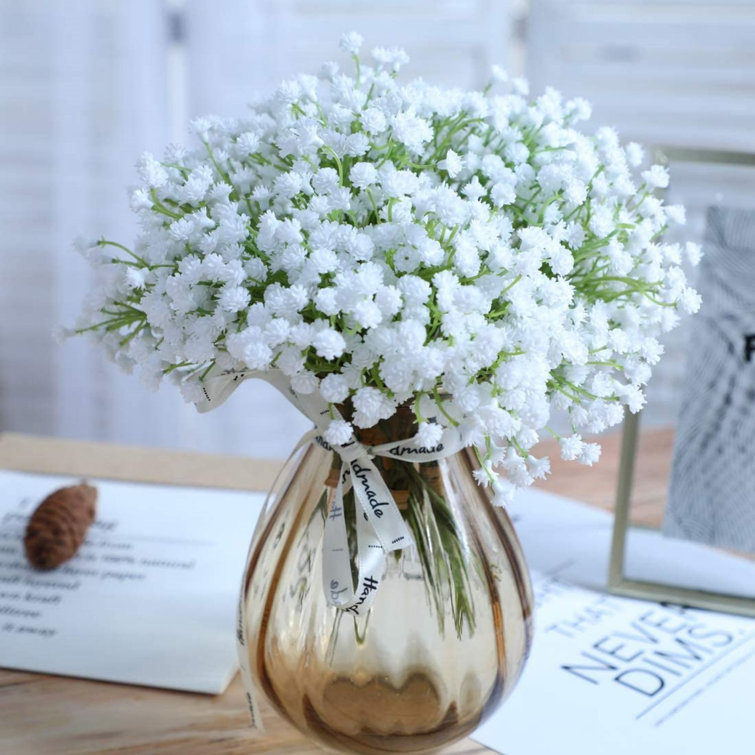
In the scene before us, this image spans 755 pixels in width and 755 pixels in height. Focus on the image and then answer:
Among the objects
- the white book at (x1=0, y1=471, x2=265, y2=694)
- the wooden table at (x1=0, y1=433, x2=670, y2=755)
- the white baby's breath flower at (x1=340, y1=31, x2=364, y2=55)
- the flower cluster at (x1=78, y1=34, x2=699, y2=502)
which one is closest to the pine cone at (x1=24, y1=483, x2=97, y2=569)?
the white book at (x1=0, y1=471, x2=265, y2=694)

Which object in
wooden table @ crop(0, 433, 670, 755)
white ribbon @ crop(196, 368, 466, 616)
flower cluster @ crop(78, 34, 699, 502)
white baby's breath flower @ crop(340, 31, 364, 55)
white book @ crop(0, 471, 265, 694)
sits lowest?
wooden table @ crop(0, 433, 670, 755)

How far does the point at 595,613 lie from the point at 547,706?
14cm

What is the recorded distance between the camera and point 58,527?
855mm

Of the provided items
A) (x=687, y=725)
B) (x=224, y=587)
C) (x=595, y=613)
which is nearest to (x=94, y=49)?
(x=224, y=587)

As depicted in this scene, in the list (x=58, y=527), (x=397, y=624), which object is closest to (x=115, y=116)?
(x=58, y=527)

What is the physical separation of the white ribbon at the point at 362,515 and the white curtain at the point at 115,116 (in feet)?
4.58

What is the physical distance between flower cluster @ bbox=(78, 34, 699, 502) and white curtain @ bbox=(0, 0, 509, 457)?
1315 mm

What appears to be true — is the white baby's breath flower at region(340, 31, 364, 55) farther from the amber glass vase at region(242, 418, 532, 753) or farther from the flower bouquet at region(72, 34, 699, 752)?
the amber glass vase at region(242, 418, 532, 753)

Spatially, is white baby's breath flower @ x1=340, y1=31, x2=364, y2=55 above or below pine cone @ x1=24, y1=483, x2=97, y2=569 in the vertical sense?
above

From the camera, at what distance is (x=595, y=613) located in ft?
2.70

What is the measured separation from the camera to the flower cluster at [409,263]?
0.49 metres

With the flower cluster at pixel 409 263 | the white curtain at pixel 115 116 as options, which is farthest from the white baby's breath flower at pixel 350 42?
the white curtain at pixel 115 116

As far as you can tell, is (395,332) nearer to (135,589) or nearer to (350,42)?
(350,42)

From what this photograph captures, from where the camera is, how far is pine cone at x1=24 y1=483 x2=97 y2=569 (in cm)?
84
